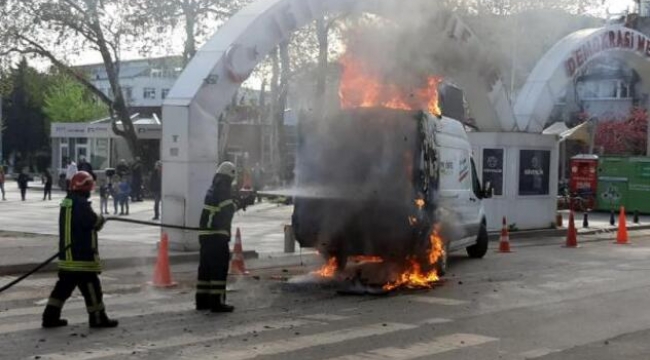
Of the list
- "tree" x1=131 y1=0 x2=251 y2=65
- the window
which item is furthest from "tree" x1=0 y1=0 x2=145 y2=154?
the window

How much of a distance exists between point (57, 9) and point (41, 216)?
37.2ft

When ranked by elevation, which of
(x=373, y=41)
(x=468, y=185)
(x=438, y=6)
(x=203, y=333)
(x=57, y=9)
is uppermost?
(x=57, y=9)

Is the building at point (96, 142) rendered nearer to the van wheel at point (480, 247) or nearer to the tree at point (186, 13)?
the tree at point (186, 13)

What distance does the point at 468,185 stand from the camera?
14414mm

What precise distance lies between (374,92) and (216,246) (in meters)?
4.23

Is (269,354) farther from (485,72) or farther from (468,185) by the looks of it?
(485,72)

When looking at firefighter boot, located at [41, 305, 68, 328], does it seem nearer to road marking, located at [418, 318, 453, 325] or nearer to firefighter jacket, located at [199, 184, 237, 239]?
firefighter jacket, located at [199, 184, 237, 239]

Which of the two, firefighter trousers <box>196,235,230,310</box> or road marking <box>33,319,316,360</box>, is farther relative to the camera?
firefighter trousers <box>196,235,230,310</box>

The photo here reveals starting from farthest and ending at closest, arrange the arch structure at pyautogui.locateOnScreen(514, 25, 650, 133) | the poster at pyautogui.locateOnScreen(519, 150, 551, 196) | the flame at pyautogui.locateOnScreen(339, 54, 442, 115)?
1. the arch structure at pyautogui.locateOnScreen(514, 25, 650, 133)
2. the poster at pyautogui.locateOnScreen(519, 150, 551, 196)
3. the flame at pyautogui.locateOnScreen(339, 54, 442, 115)

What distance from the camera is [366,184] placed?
36.3 feet

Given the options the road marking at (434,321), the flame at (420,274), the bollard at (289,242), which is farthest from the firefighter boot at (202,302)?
the bollard at (289,242)

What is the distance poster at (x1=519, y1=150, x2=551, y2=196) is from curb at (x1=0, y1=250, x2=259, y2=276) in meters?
9.02

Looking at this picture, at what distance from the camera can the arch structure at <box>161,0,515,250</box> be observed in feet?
47.8

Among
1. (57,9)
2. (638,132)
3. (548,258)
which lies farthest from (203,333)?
(638,132)
